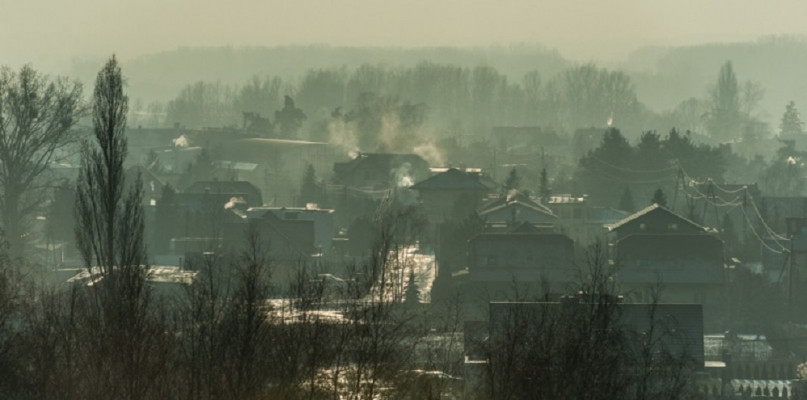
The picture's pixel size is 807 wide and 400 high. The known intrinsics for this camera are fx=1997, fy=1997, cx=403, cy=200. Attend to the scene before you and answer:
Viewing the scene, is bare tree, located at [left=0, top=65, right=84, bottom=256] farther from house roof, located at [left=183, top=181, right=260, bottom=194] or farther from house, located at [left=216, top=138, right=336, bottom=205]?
house, located at [left=216, top=138, right=336, bottom=205]

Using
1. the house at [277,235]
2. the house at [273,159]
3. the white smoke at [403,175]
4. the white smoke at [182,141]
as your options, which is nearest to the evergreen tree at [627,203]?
the house at [277,235]

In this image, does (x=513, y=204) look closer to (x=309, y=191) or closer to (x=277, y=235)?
(x=277, y=235)

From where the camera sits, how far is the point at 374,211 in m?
54.0

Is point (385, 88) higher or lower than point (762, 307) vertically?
higher

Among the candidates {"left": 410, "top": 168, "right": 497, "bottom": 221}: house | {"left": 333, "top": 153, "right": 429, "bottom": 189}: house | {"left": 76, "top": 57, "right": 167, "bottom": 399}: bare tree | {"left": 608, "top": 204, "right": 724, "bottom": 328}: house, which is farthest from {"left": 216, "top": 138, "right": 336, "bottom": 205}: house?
{"left": 76, "top": 57, "right": 167, "bottom": 399}: bare tree

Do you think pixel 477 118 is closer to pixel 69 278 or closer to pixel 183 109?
pixel 183 109

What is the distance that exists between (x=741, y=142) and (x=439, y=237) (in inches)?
2348

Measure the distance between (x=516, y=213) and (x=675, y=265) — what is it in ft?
28.5

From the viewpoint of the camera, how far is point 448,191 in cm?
5409

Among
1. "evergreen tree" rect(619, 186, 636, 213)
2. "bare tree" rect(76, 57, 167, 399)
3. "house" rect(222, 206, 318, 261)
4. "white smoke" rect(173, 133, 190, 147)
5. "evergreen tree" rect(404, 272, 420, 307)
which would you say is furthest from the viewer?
"white smoke" rect(173, 133, 190, 147)

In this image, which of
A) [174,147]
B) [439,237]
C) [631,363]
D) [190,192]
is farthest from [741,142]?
[631,363]

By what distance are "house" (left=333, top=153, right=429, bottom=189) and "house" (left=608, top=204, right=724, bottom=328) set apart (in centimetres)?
2166

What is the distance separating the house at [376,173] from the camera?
209 ft

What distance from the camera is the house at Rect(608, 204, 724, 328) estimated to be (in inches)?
1538
